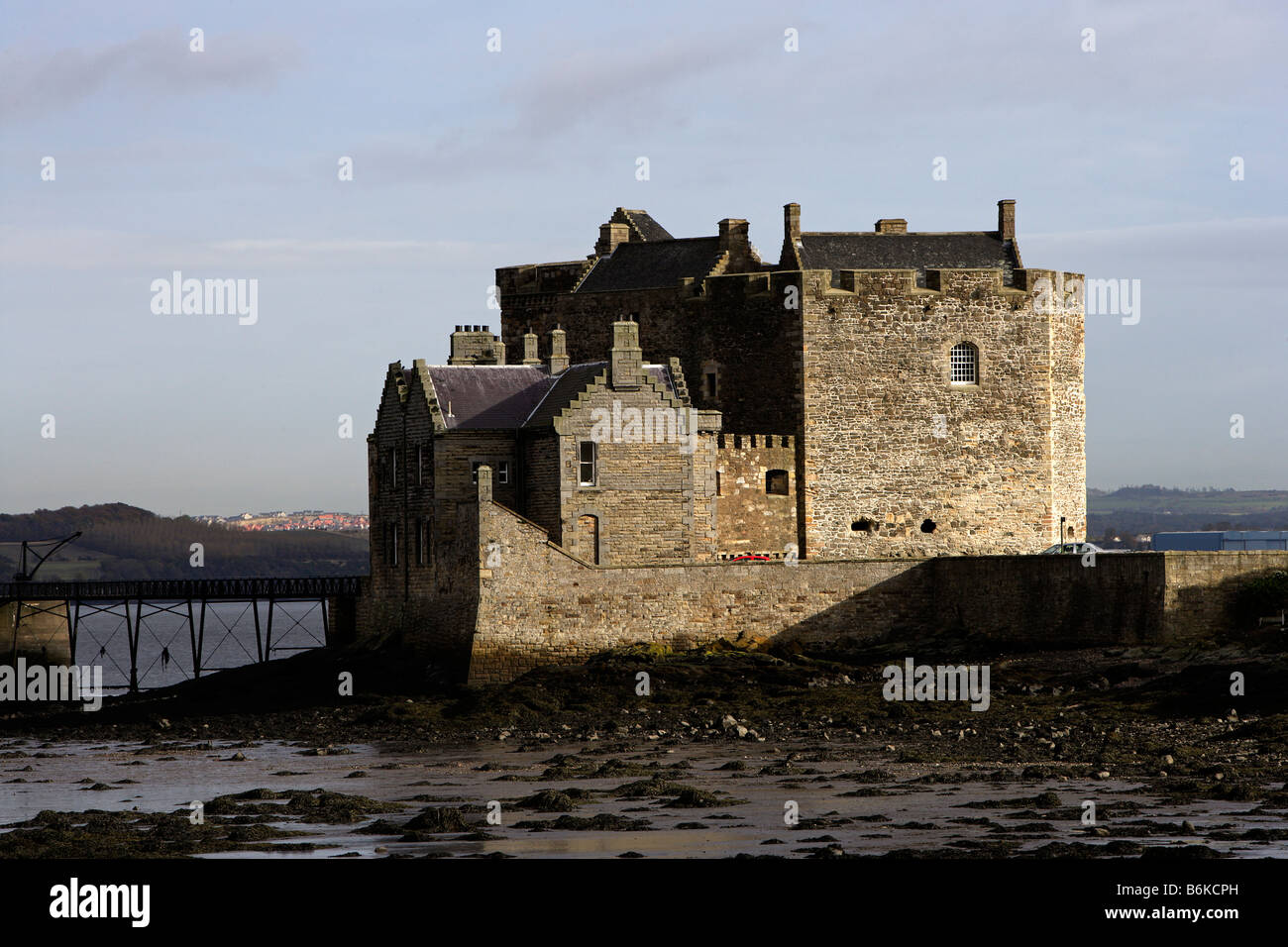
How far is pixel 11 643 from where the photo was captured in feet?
165

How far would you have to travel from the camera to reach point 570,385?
42.2 metres

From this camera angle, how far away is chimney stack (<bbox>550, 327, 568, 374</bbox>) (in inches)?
1736

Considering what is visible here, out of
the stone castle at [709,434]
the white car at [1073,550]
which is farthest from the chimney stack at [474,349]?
the white car at [1073,550]

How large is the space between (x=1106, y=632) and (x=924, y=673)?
3.70 metres

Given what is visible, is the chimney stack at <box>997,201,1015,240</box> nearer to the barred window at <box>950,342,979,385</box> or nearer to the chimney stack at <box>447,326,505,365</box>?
the barred window at <box>950,342,979,385</box>

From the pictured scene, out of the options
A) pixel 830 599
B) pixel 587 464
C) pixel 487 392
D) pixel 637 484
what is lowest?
pixel 830 599

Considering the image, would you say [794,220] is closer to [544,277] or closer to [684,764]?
[544,277]

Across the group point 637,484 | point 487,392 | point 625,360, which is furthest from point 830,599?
point 487,392

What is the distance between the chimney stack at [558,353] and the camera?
44094mm

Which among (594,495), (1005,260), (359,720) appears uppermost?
(1005,260)

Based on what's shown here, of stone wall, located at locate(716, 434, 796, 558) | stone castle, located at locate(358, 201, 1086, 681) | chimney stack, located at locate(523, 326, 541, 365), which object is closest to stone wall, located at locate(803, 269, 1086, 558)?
stone castle, located at locate(358, 201, 1086, 681)

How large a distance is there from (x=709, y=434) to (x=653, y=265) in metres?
8.41
